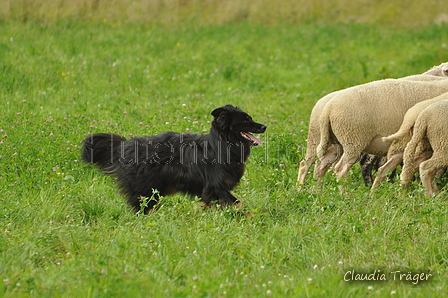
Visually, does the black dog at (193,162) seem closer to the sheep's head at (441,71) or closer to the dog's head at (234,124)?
the dog's head at (234,124)

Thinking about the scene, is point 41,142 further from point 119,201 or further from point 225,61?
point 225,61

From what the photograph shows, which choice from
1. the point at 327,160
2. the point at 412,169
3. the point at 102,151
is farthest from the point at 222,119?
the point at 412,169

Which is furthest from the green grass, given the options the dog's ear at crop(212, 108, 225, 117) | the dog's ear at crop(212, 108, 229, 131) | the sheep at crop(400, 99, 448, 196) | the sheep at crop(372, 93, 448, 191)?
the dog's ear at crop(212, 108, 225, 117)

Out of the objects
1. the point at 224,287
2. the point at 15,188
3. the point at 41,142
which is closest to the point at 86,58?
the point at 41,142

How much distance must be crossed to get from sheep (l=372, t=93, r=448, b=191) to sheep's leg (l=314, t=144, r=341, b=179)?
0.63m

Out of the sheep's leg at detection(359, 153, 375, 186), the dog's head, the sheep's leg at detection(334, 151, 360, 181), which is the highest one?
the dog's head

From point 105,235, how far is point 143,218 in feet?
2.02

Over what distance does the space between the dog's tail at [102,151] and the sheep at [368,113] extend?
2.32 m

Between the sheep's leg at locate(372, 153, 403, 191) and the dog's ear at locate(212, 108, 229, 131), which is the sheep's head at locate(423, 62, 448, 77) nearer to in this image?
the sheep's leg at locate(372, 153, 403, 191)

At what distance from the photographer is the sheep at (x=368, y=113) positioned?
6.02 m

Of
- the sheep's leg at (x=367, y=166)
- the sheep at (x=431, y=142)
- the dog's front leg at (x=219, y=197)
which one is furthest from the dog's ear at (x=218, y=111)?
the sheep's leg at (x=367, y=166)

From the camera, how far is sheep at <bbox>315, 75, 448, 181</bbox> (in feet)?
19.8

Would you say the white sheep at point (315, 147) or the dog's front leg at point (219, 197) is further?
the white sheep at point (315, 147)

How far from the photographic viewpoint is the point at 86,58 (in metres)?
12.3
